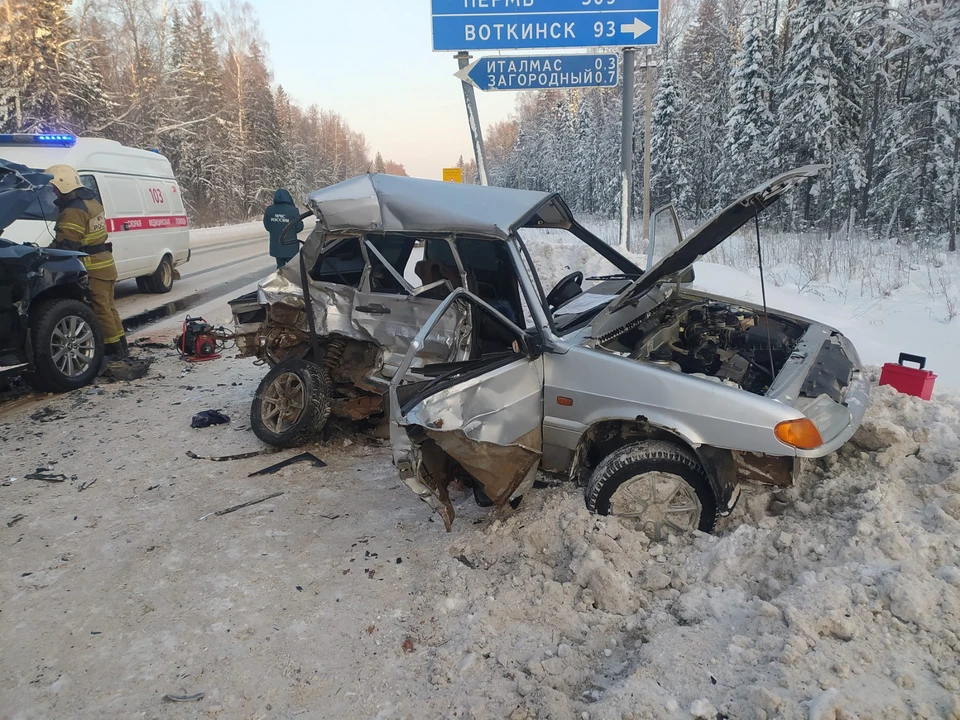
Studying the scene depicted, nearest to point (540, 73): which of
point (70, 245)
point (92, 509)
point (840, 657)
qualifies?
point (70, 245)

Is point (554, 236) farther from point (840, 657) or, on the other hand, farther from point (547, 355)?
point (840, 657)

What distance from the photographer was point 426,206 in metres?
4.18

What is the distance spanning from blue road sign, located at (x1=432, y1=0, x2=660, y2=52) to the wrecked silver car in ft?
19.4

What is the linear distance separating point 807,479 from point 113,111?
3819cm

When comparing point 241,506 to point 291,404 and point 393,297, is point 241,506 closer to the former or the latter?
point 291,404

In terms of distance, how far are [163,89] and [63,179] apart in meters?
35.7

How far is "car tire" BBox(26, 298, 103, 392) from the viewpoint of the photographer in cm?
566

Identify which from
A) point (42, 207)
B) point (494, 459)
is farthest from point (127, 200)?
point (494, 459)

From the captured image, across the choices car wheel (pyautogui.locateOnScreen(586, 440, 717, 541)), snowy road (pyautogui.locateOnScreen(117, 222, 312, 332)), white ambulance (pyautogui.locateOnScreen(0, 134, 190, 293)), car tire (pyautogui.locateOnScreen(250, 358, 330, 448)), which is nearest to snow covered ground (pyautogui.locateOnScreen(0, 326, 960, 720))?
car wheel (pyautogui.locateOnScreen(586, 440, 717, 541))

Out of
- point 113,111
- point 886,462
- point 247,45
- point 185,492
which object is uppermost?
point 247,45

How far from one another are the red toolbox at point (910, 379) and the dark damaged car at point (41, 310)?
24.3 feet

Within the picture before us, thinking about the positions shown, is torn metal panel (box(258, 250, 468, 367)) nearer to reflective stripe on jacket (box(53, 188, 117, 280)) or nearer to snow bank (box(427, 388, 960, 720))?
snow bank (box(427, 388, 960, 720))

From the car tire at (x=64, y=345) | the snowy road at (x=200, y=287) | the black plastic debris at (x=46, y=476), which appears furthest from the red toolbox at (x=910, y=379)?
the snowy road at (x=200, y=287)

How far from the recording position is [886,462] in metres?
3.42
